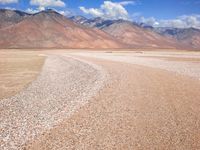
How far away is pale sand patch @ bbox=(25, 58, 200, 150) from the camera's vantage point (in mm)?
10477

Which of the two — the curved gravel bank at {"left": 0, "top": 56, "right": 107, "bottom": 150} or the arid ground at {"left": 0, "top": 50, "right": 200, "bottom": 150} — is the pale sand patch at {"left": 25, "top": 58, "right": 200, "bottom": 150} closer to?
the arid ground at {"left": 0, "top": 50, "right": 200, "bottom": 150}

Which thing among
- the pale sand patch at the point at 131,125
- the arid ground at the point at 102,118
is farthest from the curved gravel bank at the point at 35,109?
the pale sand patch at the point at 131,125

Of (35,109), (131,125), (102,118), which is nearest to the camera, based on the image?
(131,125)

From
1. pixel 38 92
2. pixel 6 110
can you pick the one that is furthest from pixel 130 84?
pixel 6 110

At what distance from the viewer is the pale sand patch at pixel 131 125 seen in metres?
10.5

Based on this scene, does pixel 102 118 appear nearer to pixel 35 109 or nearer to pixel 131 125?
pixel 131 125

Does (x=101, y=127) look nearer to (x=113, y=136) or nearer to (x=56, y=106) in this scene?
(x=113, y=136)

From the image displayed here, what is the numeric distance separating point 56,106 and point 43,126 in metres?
3.92

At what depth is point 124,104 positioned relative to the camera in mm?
16375

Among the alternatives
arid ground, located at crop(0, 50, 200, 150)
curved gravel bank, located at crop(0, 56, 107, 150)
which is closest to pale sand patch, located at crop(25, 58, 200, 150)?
arid ground, located at crop(0, 50, 200, 150)

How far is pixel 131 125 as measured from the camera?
12.5 metres

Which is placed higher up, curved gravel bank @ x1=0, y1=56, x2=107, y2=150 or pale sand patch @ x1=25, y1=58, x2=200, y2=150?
pale sand patch @ x1=25, y1=58, x2=200, y2=150

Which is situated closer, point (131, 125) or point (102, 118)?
point (131, 125)

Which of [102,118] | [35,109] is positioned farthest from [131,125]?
[35,109]
